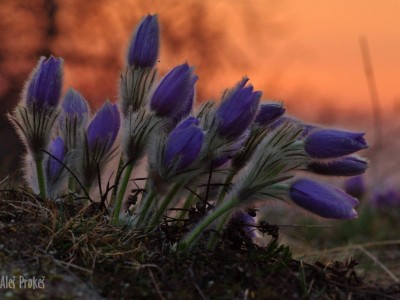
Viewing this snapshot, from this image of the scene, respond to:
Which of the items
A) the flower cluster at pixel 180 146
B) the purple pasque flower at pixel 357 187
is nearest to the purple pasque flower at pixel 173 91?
the flower cluster at pixel 180 146

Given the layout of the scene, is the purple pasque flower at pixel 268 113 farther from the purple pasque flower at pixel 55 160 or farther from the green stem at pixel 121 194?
the purple pasque flower at pixel 55 160

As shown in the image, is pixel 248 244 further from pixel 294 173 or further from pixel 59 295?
pixel 59 295

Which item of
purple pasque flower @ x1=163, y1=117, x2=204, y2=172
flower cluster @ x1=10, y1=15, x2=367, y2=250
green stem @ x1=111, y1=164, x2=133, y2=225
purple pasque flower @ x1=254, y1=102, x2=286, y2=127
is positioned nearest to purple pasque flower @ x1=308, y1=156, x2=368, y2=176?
flower cluster @ x1=10, y1=15, x2=367, y2=250

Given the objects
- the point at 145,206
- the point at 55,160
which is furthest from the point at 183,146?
the point at 55,160

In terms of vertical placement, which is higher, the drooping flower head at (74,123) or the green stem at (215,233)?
the drooping flower head at (74,123)

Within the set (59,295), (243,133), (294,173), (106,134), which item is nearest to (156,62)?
(106,134)

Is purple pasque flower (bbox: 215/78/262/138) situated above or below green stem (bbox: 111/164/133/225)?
above

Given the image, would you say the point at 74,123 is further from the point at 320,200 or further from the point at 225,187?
the point at 320,200

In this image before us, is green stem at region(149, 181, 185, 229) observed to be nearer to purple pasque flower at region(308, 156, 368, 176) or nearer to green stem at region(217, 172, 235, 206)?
green stem at region(217, 172, 235, 206)
